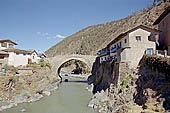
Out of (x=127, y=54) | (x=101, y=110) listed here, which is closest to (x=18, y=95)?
(x=101, y=110)

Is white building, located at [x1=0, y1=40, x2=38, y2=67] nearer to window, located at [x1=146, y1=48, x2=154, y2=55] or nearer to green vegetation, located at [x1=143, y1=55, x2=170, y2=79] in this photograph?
window, located at [x1=146, y1=48, x2=154, y2=55]

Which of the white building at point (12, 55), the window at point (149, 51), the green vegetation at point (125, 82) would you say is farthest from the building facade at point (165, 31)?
the white building at point (12, 55)

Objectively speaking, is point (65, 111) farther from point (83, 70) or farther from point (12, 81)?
point (83, 70)

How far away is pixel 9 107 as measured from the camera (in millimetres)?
18672

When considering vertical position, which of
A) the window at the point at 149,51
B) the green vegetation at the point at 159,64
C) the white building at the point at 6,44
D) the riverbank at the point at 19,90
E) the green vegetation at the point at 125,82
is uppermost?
the white building at the point at 6,44

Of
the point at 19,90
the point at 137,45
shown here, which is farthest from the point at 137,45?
the point at 19,90

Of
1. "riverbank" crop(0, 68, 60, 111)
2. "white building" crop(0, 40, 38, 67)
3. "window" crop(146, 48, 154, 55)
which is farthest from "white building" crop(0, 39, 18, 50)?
"window" crop(146, 48, 154, 55)

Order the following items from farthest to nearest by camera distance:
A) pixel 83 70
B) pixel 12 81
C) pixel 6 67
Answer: pixel 83 70, pixel 6 67, pixel 12 81

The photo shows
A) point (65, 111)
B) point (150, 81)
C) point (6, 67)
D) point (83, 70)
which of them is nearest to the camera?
point (150, 81)

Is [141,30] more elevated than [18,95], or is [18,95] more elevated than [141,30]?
[141,30]

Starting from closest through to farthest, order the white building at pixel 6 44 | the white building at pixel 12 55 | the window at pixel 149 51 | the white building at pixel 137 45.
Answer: the white building at pixel 137 45
the window at pixel 149 51
the white building at pixel 12 55
the white building at pixel 6 44

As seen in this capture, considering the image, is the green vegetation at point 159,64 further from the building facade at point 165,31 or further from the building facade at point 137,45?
the building facade at point 165,31

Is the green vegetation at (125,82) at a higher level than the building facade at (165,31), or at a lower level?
lower

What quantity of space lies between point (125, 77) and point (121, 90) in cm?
165
